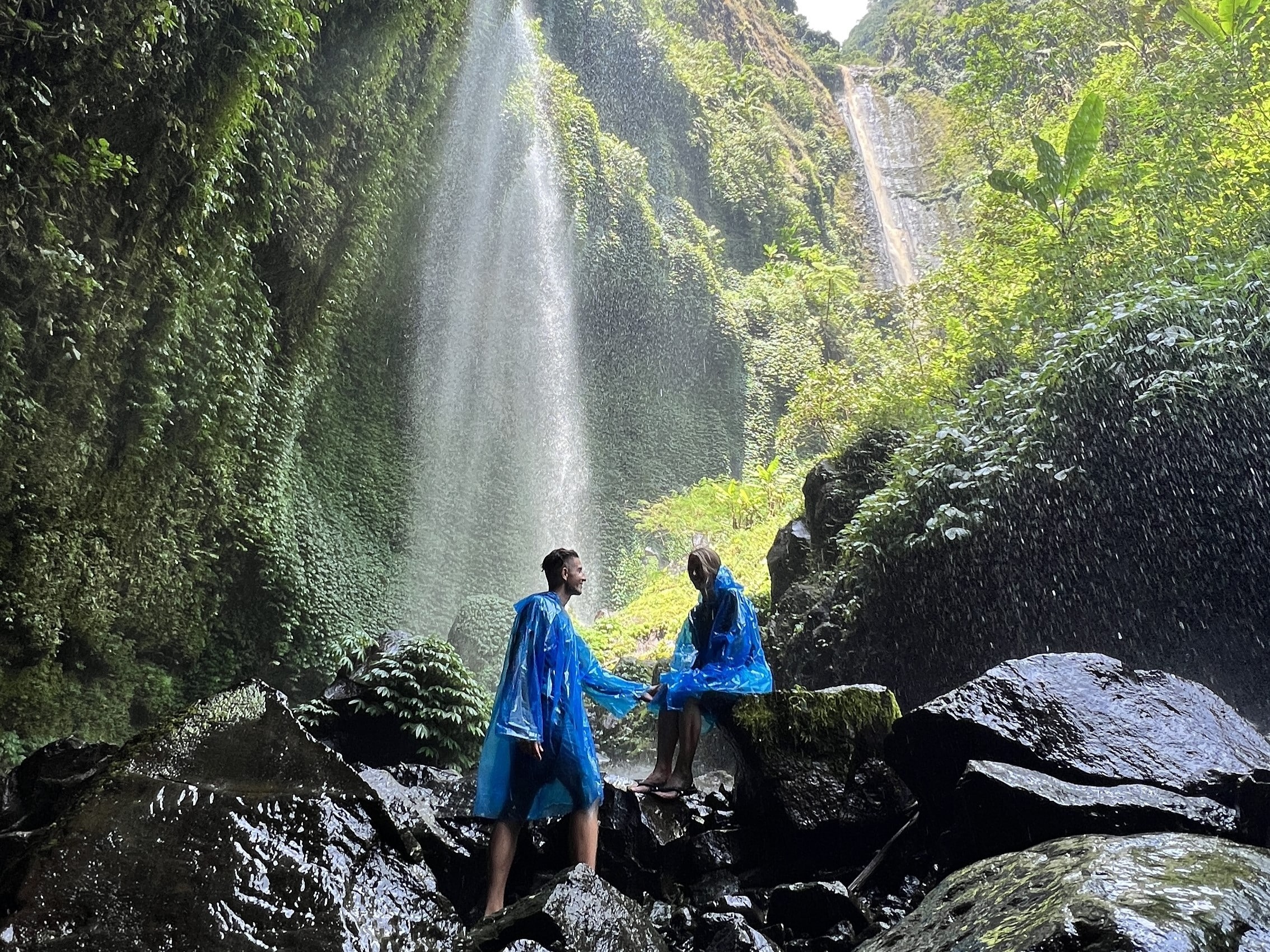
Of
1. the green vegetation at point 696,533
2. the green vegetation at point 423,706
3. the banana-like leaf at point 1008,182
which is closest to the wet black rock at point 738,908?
the green vegetation at point 423,706

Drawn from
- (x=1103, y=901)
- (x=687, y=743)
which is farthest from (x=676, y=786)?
(x=1103, y=901)

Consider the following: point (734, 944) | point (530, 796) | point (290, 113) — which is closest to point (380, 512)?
point (290, 113)

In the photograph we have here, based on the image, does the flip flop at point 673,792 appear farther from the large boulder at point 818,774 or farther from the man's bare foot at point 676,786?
the large boulder at point 818,774

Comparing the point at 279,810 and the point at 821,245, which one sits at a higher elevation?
the point at 821,245

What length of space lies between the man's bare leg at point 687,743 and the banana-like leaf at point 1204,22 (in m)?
11.7

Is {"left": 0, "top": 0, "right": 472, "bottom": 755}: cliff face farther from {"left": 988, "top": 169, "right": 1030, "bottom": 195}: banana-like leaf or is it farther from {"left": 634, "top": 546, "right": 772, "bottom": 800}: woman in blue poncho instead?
{"left": 988, "top": 169, "right": 1030, "bottom": 195}: banana-like leaf

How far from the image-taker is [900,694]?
883 centimetres

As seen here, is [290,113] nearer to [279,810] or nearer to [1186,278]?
[279,810]

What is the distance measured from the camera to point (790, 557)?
38.8ft

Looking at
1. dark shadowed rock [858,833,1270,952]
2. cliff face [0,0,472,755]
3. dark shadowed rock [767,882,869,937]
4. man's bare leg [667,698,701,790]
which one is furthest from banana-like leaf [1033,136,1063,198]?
dark shadowed rock [858,833,1270,952]

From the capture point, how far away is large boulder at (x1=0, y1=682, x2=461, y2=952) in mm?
2506

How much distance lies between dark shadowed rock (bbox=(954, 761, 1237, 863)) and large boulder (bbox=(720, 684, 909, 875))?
2.67 ft

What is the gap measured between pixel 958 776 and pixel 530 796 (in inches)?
84.0

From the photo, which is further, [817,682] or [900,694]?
[817,682]
